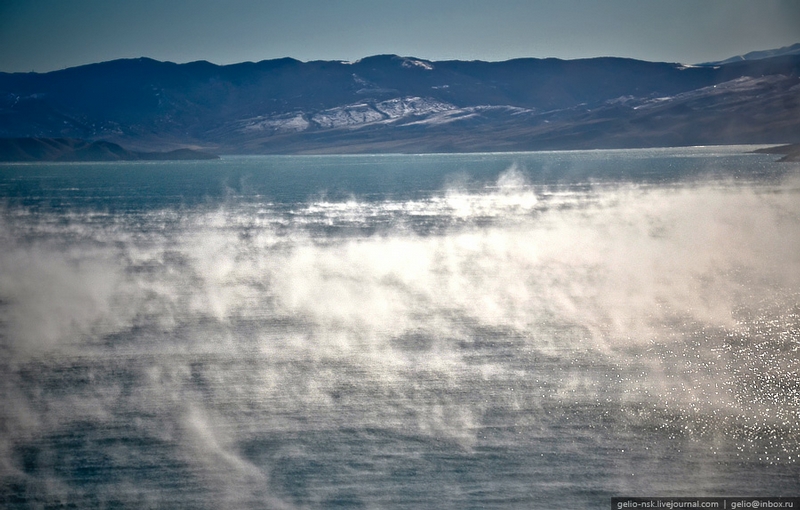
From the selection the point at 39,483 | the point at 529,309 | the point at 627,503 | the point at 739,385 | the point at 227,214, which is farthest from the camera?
the point at 227,214

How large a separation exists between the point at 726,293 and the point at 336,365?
10.9 m

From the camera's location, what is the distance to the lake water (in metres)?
11.4

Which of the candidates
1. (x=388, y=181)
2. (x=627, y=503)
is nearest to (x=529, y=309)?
(x=627, y=503)

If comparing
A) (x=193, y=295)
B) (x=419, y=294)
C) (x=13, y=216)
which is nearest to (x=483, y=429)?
(x=419, y=294)

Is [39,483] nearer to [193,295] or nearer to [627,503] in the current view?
[627,503]

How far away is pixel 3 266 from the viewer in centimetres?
3088

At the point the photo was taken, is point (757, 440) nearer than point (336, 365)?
Yes

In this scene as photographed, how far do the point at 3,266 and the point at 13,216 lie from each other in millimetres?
24015

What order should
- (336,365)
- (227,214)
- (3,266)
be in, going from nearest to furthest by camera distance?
(336,365)
(3,266)
(227,214)

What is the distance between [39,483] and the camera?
11.6 m

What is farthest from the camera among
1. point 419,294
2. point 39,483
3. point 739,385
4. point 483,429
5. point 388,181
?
point 388,181

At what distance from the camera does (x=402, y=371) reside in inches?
631

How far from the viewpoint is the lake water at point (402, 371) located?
449 inches

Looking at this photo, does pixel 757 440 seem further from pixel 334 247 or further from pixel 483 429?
pixel 334 247
